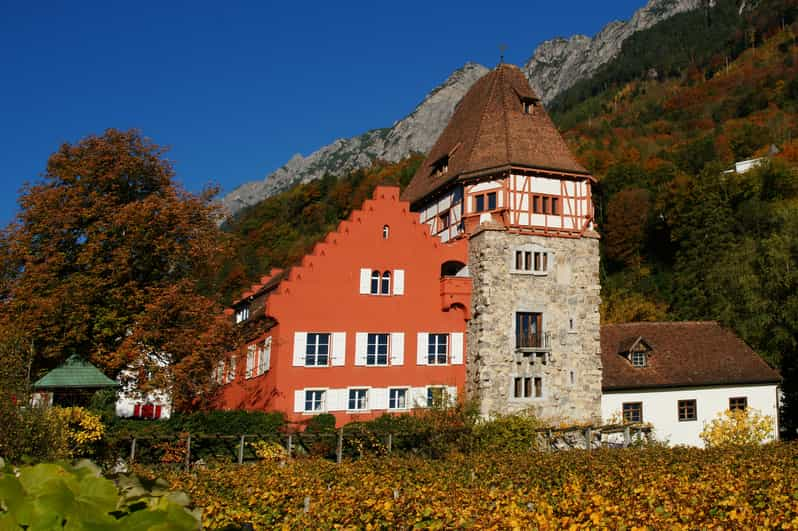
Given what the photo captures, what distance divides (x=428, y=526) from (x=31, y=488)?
5988 mm

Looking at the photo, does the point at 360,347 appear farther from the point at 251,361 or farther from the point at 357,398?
the point at 251,361

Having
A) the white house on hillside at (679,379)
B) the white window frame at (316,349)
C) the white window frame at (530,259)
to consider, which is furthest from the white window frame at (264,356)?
the white house on hillside at (679,379)

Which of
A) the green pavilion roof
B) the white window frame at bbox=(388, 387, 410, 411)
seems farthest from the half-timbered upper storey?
the green pavilion roof

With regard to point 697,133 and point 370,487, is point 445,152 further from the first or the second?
point 697,133

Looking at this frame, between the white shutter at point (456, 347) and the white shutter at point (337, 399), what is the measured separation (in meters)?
5.15

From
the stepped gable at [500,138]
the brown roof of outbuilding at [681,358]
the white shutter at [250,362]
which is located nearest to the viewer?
the stepped gable at [500,138]

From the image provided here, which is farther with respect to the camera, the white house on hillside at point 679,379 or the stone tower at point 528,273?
the white house on hillside at point 679,379

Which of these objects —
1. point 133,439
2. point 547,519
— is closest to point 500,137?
point 133,439

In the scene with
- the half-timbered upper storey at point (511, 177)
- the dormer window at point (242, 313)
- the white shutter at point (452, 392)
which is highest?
the half-timbered upper storey at point (511, 177)

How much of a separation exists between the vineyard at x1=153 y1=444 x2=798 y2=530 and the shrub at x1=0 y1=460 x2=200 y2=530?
294cm

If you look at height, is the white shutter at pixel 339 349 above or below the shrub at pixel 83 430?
above

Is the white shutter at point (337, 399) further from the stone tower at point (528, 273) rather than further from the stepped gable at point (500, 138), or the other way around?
the stepped gable at point (500, 138)

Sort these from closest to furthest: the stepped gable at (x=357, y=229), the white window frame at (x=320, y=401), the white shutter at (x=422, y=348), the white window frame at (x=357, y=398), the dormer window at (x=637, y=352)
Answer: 1. the white window frame at (x=320, y=401)
2. the white window frame at (x=357, y=398)
3. the stepped gable at (x=357, y=229)
4. the white shutter at (x=422, y=348)
5. the dormer window at (x=637, y=352)

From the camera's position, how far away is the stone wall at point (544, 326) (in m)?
27.5
